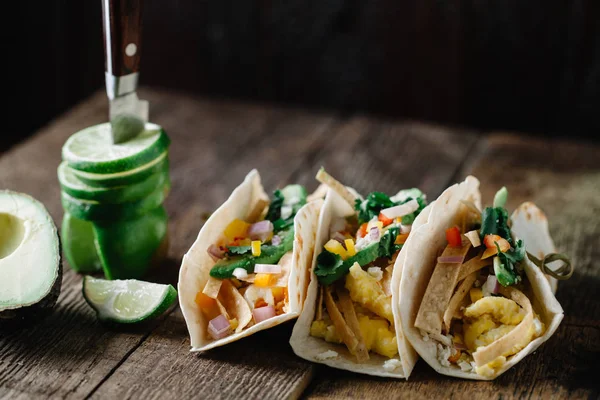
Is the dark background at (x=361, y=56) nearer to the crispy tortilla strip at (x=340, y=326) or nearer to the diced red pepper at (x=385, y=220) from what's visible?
the diced red pepper at (x=385, y=220)

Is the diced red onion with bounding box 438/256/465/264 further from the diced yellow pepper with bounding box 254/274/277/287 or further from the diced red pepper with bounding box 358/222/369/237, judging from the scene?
the diced yellow pepper with bounding box 254/274/277/287

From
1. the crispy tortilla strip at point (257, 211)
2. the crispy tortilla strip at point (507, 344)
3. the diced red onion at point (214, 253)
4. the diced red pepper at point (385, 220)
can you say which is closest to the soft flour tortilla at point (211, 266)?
the diced red onion at point (214, 253)

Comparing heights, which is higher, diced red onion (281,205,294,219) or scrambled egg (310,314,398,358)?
diced red onion (281,205,294,219)

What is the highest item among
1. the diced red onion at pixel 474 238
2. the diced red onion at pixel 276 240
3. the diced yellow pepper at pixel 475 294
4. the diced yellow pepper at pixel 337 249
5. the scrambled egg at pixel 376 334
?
the diced red onion at pixel 474 238

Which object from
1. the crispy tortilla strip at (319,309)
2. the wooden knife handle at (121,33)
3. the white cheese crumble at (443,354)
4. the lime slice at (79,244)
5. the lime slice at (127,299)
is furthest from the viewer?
the lime slice at (79,244)

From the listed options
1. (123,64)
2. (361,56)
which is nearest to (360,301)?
(123,64)

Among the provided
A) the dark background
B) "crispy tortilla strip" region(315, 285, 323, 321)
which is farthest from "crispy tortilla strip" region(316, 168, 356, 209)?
the dark background

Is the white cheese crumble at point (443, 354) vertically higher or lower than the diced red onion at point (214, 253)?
lower

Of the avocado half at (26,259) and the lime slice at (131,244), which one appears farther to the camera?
the lime slice at (131,244)
